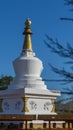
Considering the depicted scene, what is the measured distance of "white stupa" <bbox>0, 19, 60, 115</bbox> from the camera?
1734 centimetres

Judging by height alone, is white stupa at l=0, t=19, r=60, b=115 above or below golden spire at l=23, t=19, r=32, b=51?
below

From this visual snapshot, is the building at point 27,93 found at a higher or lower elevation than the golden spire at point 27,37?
lower

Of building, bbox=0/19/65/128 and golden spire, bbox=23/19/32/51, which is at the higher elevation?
golden spire, bbox=23/19/32/51

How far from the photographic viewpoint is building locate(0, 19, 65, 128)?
56.6ft

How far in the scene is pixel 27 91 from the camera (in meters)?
17.2

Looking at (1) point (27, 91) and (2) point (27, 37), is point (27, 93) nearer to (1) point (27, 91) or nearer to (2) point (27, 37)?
(1) point (27, 91)

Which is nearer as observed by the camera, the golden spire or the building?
the building

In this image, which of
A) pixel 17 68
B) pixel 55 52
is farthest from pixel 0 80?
pixel 55 52

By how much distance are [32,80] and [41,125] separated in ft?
8.29

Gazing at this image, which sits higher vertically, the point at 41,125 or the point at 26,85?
the point at 26,85

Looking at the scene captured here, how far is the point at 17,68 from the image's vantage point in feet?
62.7

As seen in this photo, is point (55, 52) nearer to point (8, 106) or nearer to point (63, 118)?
point (63, 118)

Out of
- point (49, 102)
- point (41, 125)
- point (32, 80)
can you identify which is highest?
point (32, 80)

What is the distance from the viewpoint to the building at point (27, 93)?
1725cm
